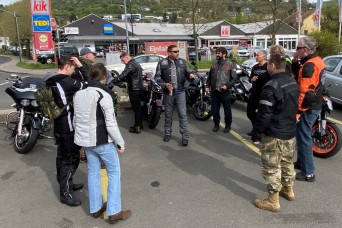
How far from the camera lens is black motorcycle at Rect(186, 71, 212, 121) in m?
7.38

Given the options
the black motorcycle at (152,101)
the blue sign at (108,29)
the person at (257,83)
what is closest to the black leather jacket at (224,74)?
the person at (257,83)

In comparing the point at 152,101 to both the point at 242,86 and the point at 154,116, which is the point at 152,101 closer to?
the point at 154,116

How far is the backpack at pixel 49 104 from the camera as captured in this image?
3.64 m

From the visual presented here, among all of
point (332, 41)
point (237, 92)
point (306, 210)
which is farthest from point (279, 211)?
point (332, 41)

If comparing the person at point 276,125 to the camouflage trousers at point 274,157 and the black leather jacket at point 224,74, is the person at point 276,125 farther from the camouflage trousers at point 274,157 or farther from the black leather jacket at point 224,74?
the black leather jacket at point 224,74

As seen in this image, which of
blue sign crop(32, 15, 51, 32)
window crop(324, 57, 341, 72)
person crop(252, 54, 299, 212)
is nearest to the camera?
person crop(252, 54, 299, 212)

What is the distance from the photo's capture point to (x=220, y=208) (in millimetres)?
3525

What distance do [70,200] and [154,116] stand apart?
3.30m

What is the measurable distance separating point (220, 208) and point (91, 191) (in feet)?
4.76

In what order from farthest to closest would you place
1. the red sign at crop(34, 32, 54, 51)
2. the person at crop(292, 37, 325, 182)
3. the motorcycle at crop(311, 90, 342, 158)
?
the red sign at crop(34, 32, 54, 51)
the motorcycle at crop(311, 90, 342, 158)
the person at crop(292, 37, 325, 182)

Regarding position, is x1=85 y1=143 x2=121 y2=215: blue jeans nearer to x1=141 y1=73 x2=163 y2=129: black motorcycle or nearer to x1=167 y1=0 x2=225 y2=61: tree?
x1=141 y1=73 x2=163 y2=129: black motorcycle

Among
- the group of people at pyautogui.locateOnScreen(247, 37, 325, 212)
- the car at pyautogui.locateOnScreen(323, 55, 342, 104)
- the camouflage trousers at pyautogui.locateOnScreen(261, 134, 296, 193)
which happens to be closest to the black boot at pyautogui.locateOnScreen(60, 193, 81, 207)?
the group of people at pyautogui.locateOnScreen(247, 37, 325, 212)

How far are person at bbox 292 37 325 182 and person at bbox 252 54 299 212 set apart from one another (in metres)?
0.72

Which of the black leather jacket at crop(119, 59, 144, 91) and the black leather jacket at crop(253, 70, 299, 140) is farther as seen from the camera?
the black leather jacket at crop(119, 59, 144, 91)
